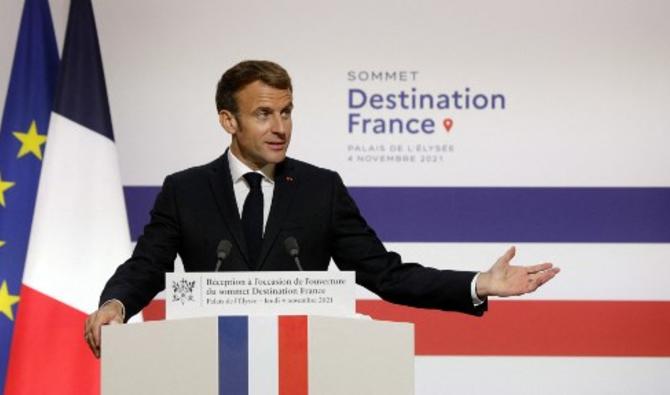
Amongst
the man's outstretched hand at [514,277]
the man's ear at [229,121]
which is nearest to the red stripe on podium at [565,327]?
the man's ear at [229,121]

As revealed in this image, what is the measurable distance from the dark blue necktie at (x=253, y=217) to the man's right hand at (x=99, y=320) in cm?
38

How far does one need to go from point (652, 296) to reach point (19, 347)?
268 cm

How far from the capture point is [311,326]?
84.1 inches

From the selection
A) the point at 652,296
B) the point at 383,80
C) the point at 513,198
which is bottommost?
the point at 652,296

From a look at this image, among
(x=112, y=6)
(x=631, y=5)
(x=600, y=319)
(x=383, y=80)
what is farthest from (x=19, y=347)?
(x=631, y=5)

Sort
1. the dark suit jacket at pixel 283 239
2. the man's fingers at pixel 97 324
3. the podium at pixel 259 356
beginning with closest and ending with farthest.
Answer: the podium at pixel 259 356 < the man's fingers at pixel 97 324 < the dark suit jacket at pixel 283 239

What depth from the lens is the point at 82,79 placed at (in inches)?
170

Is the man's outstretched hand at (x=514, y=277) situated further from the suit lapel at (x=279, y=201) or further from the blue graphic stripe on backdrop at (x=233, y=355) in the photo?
the blue graphic stripe on backdrop at (x=233, y=355)

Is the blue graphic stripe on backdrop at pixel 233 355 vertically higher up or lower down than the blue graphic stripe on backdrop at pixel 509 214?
lower down

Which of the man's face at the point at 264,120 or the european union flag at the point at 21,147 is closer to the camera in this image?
the man's face at the point at 264,120

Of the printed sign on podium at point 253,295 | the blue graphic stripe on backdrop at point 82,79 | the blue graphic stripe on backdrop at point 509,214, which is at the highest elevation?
the blue graphic stripe on backdrop at point 82,79

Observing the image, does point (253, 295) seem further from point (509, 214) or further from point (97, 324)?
point (509, 214)

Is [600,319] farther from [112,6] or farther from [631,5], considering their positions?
[112,6]

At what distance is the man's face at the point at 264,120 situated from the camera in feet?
9.16
